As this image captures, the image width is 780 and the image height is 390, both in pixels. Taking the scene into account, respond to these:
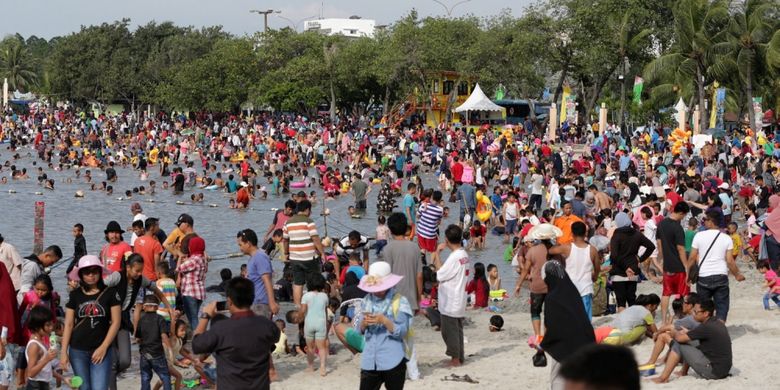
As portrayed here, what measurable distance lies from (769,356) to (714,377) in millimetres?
1013

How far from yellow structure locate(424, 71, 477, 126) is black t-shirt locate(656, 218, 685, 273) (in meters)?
42.8

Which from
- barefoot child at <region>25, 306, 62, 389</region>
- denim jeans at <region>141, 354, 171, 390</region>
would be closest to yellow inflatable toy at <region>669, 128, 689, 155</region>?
denim jeans at <region>141, 354, 171, 390</region>

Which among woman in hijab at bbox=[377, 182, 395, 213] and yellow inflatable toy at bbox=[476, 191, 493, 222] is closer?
yellow inflatable toy at bbox=[476, 191, 493, 222]

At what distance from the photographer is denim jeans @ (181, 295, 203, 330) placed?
35.2 feet

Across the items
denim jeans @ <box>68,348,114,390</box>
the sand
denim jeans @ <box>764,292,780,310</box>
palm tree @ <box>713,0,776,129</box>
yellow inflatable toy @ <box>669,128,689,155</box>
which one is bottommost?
the sand

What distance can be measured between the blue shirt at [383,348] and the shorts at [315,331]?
7.85ft

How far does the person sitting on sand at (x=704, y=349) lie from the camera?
893cm

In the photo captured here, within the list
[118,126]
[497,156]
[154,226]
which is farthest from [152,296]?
[118,126]

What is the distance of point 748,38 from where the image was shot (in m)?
35.6

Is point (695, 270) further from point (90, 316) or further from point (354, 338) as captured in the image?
point (90, 316)

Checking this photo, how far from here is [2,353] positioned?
8.01 meters

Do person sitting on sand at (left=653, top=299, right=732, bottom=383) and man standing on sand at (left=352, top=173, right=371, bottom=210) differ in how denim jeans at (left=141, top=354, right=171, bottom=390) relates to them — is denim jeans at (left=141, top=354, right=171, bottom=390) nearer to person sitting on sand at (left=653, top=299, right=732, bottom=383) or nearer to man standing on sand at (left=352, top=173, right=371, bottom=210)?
person sitting on sand at (left=653, top=299, right=732, bottom=383)

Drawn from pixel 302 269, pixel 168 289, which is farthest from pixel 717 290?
pixel 168 289

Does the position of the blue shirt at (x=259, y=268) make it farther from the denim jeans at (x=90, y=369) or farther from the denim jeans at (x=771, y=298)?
the denim jeans at (x=771, y=298)
